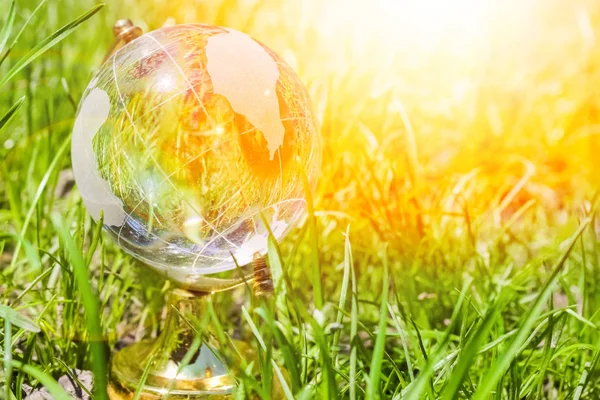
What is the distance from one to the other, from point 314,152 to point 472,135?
188 cm

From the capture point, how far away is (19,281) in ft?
5.77

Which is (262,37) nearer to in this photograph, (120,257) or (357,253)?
(357,253)

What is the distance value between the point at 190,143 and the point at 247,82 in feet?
0.50

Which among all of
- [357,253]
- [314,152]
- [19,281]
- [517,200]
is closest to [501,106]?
[517,200]

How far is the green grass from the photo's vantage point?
1.02 metres

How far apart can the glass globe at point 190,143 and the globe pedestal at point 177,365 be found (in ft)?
0.49

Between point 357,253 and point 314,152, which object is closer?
point 314,152

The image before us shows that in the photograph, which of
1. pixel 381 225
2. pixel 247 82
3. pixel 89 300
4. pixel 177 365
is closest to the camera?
pixel 89 300

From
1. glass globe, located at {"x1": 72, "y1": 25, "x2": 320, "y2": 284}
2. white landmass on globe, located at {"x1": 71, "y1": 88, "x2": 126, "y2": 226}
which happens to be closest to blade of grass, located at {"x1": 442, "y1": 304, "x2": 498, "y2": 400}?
glass globe, located at {"x1": 72, "y1": 25, "x2": 320, "y2": 284}

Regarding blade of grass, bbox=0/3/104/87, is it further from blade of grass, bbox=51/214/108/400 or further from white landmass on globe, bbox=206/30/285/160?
blade of grass, bbox=51/214/108/400

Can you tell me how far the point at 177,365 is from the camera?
128 centimetres

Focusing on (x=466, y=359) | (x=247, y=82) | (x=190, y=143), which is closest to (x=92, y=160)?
(x=190, y=143)

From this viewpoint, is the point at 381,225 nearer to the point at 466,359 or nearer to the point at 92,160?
the point at 92,160

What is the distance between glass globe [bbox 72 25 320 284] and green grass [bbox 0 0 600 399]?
114 mm
